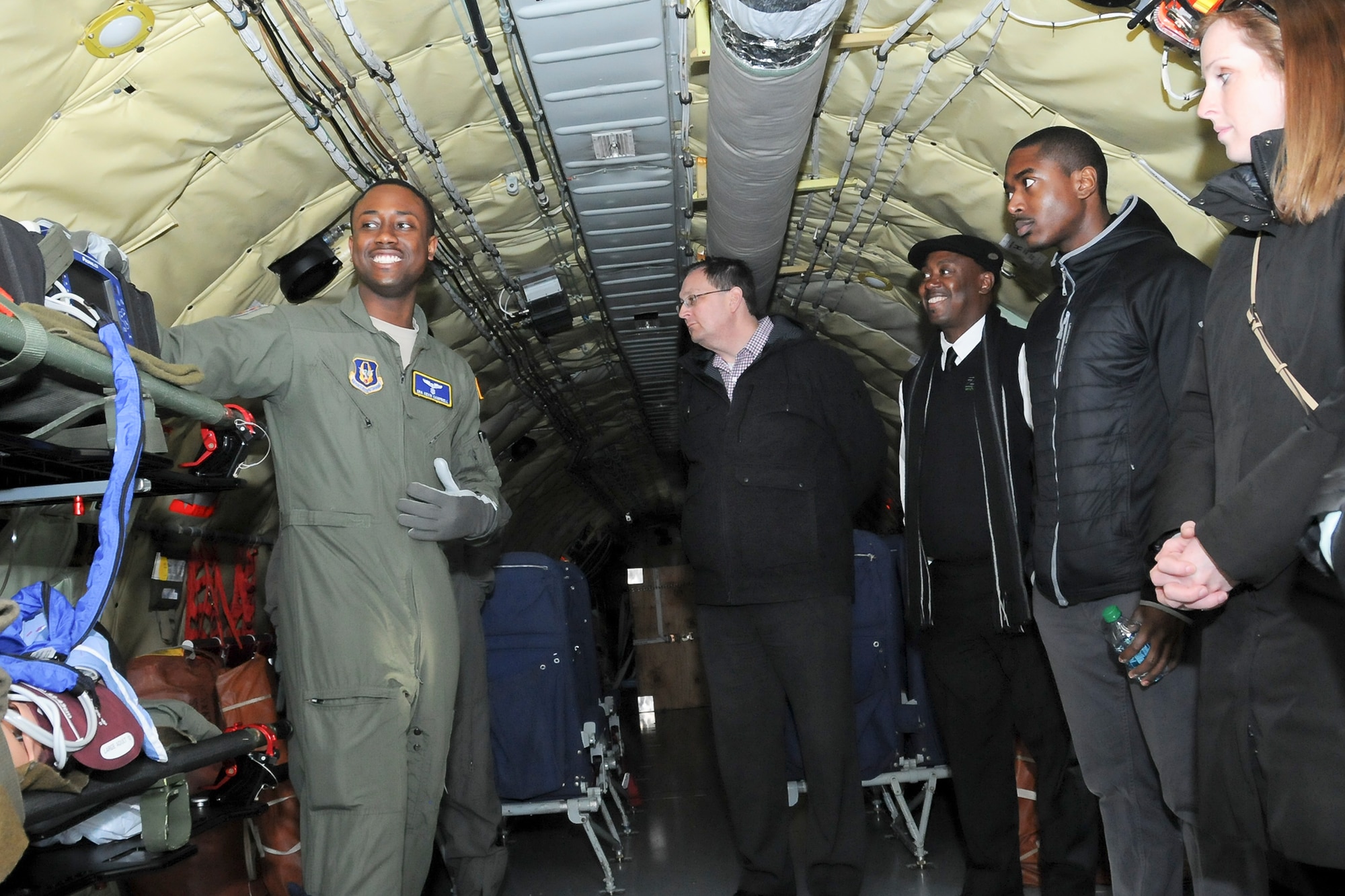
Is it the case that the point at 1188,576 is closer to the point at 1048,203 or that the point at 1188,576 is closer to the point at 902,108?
the point at 1048,203

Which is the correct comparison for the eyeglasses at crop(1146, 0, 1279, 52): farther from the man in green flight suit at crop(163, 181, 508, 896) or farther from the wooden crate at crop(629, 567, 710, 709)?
the wooden crate at crop(629, 567, 710, 709)

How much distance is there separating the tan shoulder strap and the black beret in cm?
198

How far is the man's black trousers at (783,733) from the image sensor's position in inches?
122

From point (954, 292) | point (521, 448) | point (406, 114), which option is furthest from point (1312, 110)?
point (521, 448)

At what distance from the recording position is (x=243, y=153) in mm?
3051

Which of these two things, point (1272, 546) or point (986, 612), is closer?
point (1272, 546)

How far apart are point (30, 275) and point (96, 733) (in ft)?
2.49

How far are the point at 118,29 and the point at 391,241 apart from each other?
2.83 ft

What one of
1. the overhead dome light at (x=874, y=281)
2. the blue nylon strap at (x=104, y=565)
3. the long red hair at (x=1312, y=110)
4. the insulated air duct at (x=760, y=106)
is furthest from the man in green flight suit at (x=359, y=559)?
the overhead dome light at (x=874, y=281)

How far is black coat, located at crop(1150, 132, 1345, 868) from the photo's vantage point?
1.41m

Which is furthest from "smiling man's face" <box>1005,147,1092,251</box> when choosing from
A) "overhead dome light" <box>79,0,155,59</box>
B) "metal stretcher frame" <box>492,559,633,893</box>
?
"metal stretcher frame" <box>492,559,633,893</box>

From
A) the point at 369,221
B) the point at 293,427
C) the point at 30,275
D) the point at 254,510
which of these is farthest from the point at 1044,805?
the point at 254,510

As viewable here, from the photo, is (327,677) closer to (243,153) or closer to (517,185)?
(243,153)

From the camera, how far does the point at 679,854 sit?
14.3 ft
